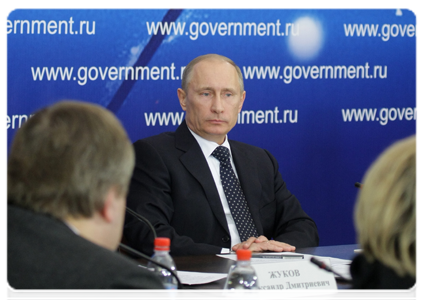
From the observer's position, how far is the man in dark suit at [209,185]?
2688 millimetres

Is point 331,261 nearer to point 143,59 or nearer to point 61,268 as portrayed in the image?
point 61,268

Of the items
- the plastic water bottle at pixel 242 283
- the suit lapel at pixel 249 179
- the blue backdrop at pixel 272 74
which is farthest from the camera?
the blue backdrop at pixel 272 74

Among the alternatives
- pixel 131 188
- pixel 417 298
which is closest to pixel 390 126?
pixel 131 188

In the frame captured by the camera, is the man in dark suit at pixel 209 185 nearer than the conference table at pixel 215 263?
No

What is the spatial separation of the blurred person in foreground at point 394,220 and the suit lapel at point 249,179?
6.12ft

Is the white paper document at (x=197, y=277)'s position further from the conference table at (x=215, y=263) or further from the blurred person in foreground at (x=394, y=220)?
the blurred person in foreground at (x=394, y=220)

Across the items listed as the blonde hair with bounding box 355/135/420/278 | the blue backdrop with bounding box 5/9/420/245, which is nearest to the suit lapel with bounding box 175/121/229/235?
the blue backdrop with bounding box 5/9/420/245

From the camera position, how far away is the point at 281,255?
7.34ft

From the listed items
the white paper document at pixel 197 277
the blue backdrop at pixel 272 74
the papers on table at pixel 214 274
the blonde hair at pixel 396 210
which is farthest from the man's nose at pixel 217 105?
the blonde hair at pixel 396 210

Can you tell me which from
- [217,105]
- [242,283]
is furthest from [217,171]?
[242,283]

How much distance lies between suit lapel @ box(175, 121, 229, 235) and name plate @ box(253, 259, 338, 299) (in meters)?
1.04

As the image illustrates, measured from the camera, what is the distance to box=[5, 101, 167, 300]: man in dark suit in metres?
1.03

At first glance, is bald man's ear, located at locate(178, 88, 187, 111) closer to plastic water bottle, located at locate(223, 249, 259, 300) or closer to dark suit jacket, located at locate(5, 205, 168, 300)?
plastic water bottle, located at locate(223, 249, 259, 300)

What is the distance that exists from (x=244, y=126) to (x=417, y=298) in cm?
291
